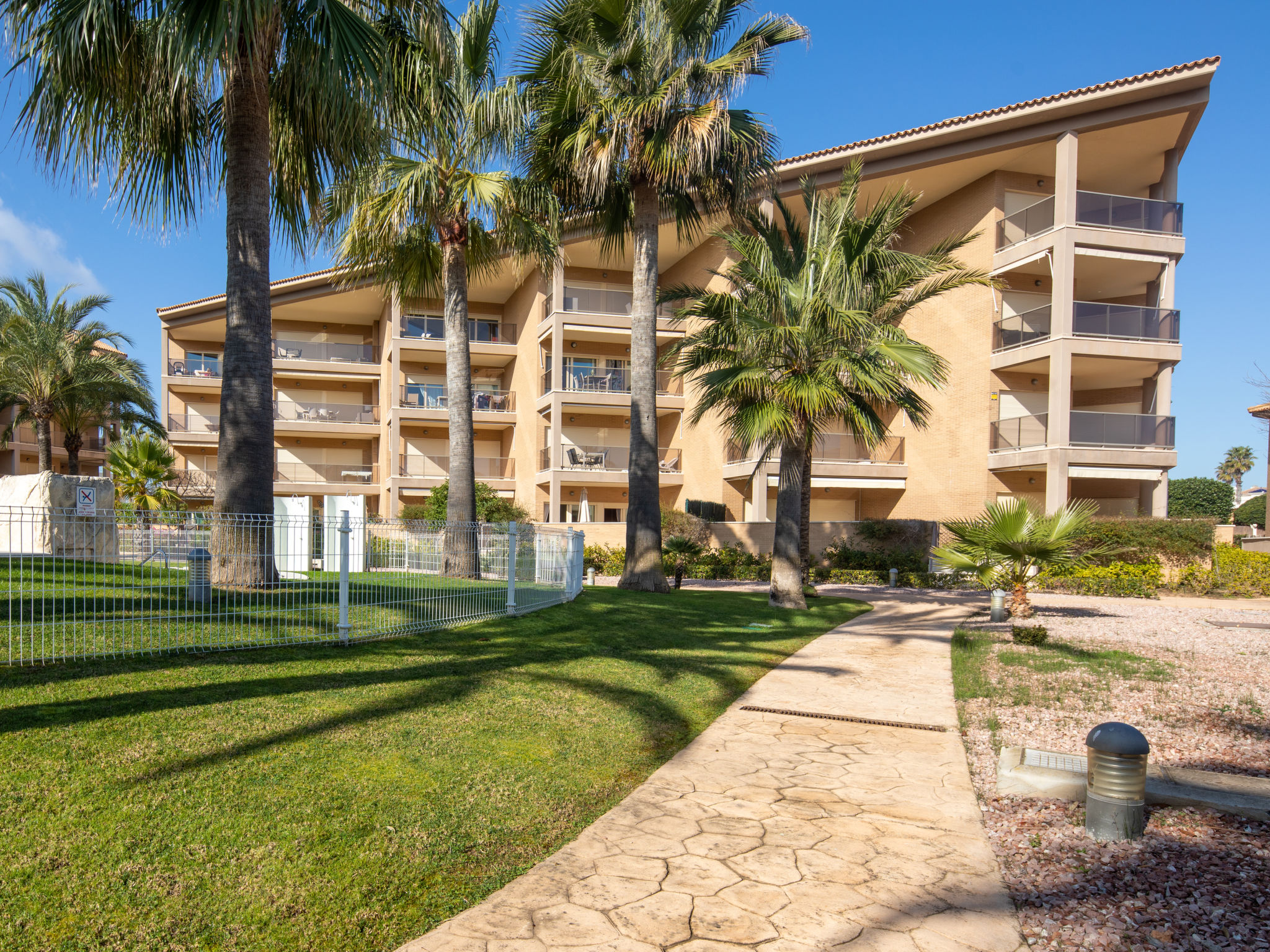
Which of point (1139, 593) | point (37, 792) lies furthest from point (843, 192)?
point (37, 792)

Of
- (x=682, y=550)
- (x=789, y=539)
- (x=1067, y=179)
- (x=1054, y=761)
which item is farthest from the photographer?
(x=682, y=550)

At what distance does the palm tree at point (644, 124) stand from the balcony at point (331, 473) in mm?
22485

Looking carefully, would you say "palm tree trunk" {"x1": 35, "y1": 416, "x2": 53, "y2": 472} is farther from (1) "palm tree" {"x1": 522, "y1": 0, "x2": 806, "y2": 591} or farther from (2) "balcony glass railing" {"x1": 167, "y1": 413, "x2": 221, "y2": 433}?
(1) "palm tree" {"x1": 522, "y1": 0, "x2": 806, "y2": 591}

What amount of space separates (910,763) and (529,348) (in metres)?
28.3

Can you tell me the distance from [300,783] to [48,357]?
26.8m

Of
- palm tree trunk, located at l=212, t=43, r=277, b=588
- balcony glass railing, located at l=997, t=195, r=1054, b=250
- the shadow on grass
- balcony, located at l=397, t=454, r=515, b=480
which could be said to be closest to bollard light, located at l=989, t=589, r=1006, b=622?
the shadow on grass

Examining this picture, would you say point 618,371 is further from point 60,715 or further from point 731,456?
point 60,715

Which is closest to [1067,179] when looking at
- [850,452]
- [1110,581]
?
[850,452]

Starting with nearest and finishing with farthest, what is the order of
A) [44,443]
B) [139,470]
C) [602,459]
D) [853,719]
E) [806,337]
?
[853,719] < [806,337] < [44,443] < [139,470] < [602,459]

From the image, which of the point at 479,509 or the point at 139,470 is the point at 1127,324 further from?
the point at 139,470

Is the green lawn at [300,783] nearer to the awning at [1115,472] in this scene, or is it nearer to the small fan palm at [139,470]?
the awning at [1115,472]

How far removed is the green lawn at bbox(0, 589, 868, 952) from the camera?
128 inches

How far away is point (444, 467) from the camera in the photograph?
114ft

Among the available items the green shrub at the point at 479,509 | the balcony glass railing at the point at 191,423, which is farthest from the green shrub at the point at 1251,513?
the balcony glass railing at the point at 191,423
